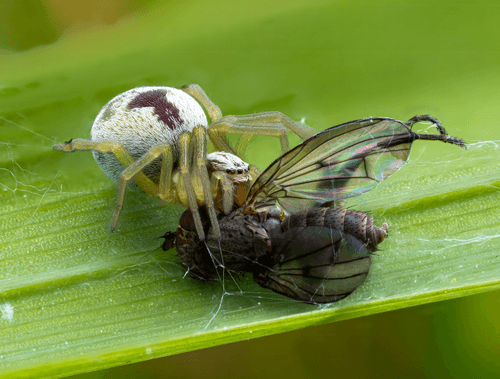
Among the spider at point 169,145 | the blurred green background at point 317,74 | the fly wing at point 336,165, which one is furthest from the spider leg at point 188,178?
the blurred green background at point 317,74

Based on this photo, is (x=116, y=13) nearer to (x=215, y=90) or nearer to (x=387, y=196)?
(x=215, y=90)

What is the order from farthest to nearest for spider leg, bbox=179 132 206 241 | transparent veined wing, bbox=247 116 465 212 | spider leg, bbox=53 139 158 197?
spider leg, bbox=53 139 158 197
spider leg, bbox=179 132 206 241
transparent veined wing, bbox=247 116 465 212

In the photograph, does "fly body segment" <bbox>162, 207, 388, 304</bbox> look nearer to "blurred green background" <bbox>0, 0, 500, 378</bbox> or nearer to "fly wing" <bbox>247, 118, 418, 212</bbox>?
"fly wing" <bbox>247, 118, 418, 212</bbox>

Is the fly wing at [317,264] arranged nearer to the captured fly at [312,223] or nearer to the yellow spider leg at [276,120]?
the captured fly at [312,223]

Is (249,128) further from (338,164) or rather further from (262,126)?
(338,164)

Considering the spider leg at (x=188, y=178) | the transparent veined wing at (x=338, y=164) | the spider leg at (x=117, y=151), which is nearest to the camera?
the transparent veined wing at (x=338, y=164)

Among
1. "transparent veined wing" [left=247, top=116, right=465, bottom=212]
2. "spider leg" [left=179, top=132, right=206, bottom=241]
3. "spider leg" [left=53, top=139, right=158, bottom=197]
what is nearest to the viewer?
"transparent veined wing" [left=247, top=116, right=465, bottom=212]

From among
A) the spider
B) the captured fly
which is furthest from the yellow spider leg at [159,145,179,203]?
the captured fly

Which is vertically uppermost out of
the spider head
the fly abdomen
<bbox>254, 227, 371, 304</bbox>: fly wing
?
A: the spider head
